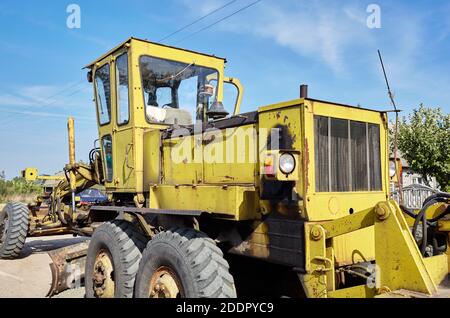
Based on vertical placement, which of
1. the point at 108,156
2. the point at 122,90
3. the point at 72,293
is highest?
the point at 122,90

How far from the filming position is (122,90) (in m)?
5.62

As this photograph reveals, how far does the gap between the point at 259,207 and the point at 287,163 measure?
0.63 m

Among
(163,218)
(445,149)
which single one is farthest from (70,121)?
(445,149)

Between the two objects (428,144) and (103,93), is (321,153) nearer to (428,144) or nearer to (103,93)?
(103,93)

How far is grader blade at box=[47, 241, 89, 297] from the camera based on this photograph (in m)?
6.05

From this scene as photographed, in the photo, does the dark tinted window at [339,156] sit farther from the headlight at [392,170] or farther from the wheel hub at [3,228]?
the wheel hub at [3,228]

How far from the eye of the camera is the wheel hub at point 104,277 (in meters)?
4.93

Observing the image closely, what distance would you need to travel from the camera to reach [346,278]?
12.4 ft

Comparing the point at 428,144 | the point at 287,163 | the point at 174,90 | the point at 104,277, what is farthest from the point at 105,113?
the point at 428,144

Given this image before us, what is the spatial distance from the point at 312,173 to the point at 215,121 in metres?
1.39

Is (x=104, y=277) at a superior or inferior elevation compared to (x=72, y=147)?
inferior

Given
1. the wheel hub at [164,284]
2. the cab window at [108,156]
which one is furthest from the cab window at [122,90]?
the wheel hub at [164,284]

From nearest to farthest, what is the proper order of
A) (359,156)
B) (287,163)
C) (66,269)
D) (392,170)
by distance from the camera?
(287,163) < (359,156) < (392,170) < (66,269)

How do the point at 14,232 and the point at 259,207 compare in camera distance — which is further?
the point at 14,232
